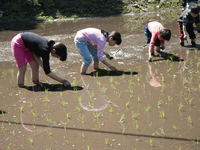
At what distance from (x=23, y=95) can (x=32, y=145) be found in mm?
1668

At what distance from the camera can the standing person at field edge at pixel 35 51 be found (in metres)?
5.68

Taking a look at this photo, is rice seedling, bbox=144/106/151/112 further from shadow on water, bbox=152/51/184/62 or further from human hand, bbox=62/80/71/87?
shadow on water, bbox=152/51/184/62

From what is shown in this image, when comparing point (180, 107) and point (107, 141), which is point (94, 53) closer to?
point (180, 107)

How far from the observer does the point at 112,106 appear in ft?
17.4

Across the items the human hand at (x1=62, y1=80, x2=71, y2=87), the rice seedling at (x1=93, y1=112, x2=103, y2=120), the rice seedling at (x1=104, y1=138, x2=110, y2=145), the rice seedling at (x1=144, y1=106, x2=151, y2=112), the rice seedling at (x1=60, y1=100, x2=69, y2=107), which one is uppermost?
the human hand at (x1=62, y1=80, x2=71, y2=87)

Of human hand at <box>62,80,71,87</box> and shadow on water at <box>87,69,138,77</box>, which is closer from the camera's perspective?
human hand at <box>62,80,71,87</box>

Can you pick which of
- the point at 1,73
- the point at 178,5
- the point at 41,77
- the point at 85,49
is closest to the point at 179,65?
the point at 85,49

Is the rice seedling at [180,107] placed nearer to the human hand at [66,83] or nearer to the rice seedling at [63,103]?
the rice seedling at [63,103]

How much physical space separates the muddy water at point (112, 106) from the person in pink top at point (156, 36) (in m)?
0.24

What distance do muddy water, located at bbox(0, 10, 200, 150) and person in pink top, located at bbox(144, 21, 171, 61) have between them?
240 mm

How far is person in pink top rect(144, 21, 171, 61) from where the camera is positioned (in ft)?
22.2

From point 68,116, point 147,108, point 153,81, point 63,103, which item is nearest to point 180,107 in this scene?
point 147,108

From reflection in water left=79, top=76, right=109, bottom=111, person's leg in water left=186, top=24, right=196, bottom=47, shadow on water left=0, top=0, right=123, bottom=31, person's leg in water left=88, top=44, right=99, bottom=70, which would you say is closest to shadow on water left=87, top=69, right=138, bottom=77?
person's leg in water left=88, top=44, right=99, bottom=70

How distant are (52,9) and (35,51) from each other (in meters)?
7.16
